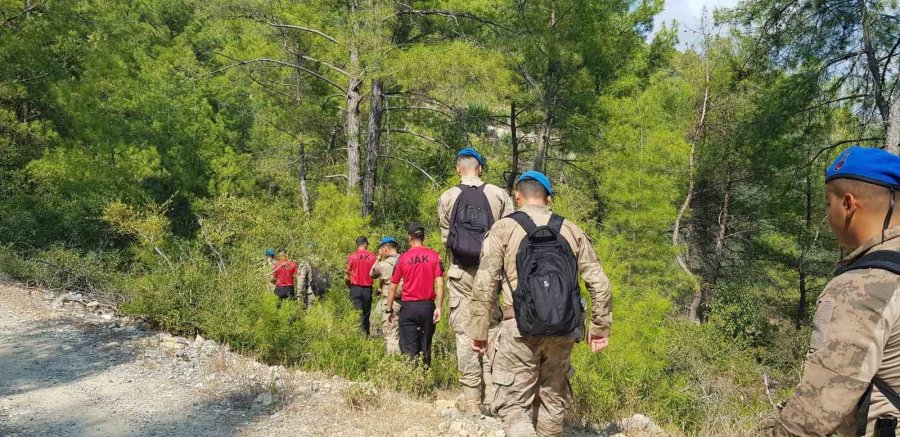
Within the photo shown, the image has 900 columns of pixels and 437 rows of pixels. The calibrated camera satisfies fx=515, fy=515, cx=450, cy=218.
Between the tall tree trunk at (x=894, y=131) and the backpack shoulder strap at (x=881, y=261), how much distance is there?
838 cm

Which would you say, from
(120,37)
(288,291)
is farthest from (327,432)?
(120,37)

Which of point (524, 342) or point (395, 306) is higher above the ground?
point (524, 342)

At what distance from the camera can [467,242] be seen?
156 inches

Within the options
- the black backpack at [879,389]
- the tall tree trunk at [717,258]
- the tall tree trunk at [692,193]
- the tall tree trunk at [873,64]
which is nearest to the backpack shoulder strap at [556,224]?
the black backpack at [879,389]

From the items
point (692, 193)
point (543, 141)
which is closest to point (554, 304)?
point (543, 141)

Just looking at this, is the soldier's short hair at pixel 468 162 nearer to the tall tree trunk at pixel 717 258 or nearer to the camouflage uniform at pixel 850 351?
the camouflage uniform at pixel 850 351

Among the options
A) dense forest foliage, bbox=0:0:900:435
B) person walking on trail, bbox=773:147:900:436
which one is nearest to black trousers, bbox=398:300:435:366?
dense forest foliage, bbox=0:0:900:435

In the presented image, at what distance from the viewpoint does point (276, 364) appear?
18.0ft

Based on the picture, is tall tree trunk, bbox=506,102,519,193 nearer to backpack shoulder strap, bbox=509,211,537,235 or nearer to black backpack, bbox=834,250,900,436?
backpack shoulder strap, bbox=509,211,537,235

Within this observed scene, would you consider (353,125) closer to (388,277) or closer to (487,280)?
(388,277)

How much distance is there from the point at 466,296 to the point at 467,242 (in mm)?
447

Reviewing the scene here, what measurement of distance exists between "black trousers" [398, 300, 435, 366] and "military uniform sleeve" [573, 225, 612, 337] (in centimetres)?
235

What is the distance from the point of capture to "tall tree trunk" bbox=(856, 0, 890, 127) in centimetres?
867

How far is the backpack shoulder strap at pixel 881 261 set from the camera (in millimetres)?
1448
